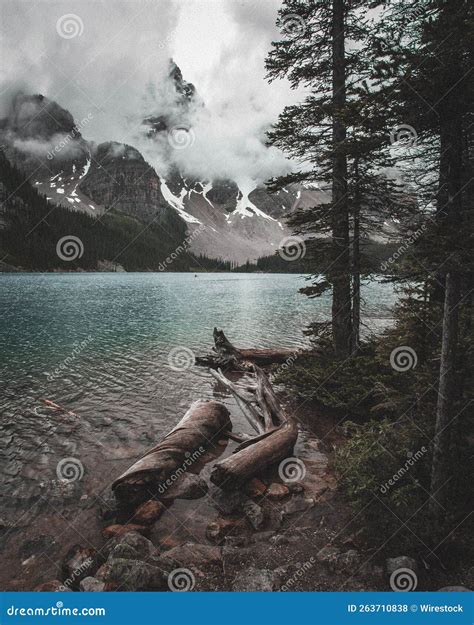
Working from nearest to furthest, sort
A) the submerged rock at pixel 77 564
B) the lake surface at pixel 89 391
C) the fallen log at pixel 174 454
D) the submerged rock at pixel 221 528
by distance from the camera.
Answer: the submerged rock at pixel 77 564, the submerged rock at pixel 221 528, the fallen log at pixel 174 454, the lake surface at pixel 89 391

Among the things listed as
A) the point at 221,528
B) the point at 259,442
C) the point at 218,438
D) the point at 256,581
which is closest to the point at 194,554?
the point at 221,528

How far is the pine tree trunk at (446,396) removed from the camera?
15.5 feet

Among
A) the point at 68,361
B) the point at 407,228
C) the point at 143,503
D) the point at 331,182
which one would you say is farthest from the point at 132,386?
the point at 407,228

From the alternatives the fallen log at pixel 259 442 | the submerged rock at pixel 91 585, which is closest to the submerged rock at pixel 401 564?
the fallen log at pixel 259 442

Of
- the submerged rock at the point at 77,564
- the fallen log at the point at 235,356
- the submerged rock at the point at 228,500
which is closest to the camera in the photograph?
the submerged rock at the point at 77,564

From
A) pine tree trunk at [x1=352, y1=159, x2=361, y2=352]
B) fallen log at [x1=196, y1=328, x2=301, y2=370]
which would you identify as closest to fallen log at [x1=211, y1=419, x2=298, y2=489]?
pine tree trunk at [x1=352, y1=159, x2=361, y2=352]

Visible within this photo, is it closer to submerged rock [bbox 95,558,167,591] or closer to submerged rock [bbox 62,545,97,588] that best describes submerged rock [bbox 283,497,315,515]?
submerged rock [bbox 95,558,167,591]

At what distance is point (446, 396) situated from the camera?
4.93m

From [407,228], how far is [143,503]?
23.9 feet

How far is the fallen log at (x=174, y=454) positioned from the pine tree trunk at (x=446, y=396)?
18.1 feet

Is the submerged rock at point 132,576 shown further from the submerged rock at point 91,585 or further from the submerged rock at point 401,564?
the submerged rock at point 401,564

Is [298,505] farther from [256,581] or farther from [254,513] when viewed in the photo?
[256,581]

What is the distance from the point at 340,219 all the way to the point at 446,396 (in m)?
7.86

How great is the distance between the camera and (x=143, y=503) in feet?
24.2
